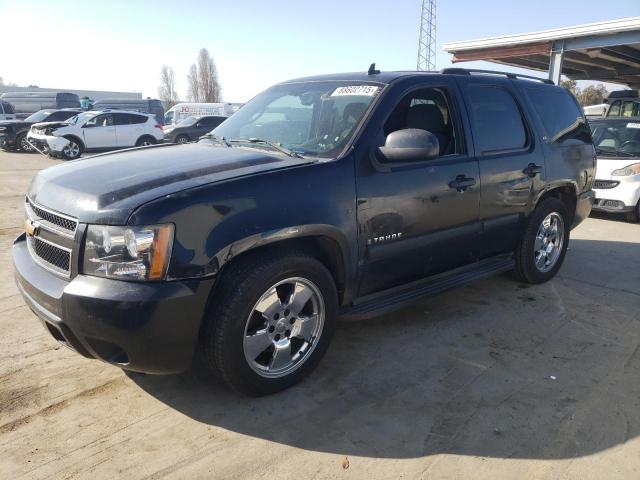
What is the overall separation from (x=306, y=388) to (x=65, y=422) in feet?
4.43

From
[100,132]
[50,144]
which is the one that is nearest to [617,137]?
[100,132]

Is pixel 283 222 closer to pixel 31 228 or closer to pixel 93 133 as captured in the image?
pixel 31 228

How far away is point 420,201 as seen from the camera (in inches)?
141

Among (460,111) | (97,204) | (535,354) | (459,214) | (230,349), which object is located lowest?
(535,354)

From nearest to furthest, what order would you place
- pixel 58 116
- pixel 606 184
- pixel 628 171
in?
pixel 628 171 < pixel 606 184 < pixel 58 116

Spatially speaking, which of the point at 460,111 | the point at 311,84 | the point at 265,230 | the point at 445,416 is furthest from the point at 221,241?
the point at 460,111

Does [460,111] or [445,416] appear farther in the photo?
[460,111]

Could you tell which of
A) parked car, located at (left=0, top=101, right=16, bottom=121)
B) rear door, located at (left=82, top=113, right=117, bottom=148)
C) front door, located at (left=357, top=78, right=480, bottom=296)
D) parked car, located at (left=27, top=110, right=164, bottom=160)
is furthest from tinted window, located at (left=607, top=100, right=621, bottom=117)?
parked car, located at (left=0, top=101, right=16, bottom=121)

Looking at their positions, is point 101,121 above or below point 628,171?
above

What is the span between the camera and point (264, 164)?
119 inches

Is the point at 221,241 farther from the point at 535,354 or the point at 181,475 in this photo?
the point at 535,354

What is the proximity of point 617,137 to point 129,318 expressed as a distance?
375 inches

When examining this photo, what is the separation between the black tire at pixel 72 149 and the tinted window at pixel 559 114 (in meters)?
17.0

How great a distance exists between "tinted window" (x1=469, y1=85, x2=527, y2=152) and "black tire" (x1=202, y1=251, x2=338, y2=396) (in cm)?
202
